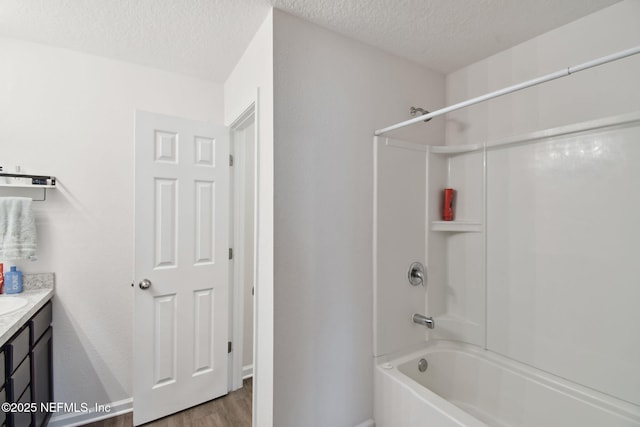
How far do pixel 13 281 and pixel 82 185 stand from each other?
662 millimetres

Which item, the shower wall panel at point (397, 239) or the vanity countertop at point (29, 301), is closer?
the vanity countertop at point (29, 301)

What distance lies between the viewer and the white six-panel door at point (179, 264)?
1835mm

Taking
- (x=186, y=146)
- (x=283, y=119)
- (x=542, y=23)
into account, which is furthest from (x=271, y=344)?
(x=542, y=23)

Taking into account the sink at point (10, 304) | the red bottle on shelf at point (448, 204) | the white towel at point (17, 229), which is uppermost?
the red bottle on shelf at point (448, 204)

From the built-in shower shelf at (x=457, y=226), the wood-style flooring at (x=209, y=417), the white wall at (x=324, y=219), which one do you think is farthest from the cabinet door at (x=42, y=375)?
the built-in shower shelf at (x=457, y=226)

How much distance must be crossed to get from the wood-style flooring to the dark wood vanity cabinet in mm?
419

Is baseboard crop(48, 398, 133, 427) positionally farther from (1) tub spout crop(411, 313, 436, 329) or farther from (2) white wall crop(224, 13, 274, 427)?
(1) tub spout crop(411, 313, 436, 329)

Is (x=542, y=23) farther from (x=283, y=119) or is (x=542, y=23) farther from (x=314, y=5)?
(x=283, y=119)

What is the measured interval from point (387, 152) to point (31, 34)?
222 centimetres

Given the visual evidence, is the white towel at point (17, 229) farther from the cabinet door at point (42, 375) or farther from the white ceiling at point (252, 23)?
the white ceiling at point (252, 23)

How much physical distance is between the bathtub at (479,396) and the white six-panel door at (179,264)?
4.09 ft

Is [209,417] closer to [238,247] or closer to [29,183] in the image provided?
[238,247]

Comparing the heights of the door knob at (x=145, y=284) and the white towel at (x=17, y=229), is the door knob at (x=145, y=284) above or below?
below

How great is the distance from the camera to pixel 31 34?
166cm
